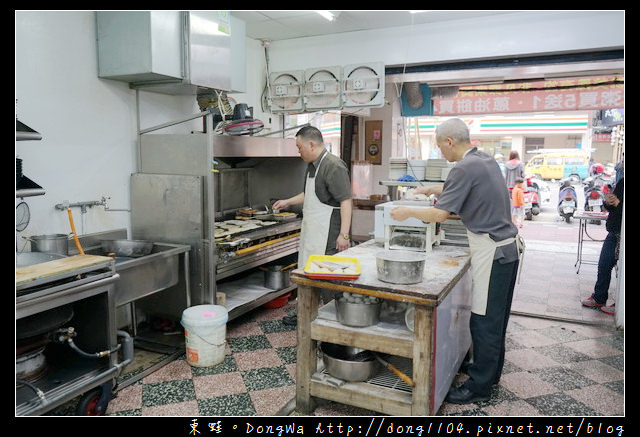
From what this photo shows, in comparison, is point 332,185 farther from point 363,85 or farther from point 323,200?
point 363,85

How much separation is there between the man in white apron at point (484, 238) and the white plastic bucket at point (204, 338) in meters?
1.54

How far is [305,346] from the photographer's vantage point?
271 cm

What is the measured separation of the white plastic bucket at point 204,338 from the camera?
3264 millimetres

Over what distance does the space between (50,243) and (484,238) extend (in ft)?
8.52

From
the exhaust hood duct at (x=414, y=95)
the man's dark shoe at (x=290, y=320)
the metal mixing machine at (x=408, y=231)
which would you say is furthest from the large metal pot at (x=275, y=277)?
the exhaust hood duct at (x=414, y=95)

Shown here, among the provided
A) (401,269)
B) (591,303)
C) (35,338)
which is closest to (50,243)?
(35,338)

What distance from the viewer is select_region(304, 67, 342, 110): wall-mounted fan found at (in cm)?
471

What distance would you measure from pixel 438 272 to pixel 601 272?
282 centimetres

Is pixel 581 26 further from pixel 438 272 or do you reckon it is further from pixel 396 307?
pixel 396 307

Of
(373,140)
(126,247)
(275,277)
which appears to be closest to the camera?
(126,247)

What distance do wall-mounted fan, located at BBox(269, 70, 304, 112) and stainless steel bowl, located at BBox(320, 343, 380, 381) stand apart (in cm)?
285

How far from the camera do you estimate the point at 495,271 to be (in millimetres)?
2730

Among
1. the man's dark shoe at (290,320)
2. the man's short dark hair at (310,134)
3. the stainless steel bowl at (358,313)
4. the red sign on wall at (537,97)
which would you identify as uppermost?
the red sign on wall at (537,97)

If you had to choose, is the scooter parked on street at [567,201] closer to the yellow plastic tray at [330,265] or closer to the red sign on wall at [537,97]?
the red sign on wall at [537,97]
